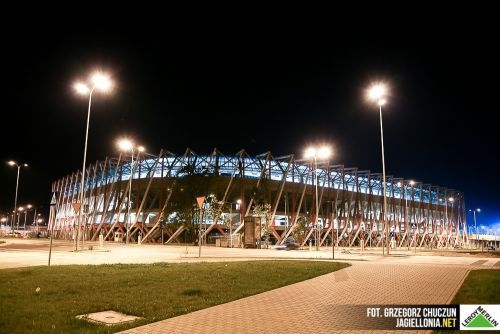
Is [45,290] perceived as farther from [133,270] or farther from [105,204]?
[105,204]

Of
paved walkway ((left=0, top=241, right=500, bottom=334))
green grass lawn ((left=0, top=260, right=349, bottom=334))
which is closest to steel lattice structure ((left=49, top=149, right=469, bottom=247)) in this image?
green grass lawn ((left=0, top=260, right=349, bottom=334))

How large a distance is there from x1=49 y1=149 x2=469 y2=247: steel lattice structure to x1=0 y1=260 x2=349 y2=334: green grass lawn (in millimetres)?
35074

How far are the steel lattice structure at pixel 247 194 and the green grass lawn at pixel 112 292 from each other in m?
35.1

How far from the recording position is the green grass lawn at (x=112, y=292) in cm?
759

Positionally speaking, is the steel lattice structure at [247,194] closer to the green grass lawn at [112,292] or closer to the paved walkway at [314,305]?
the green grass lawn at [112,292]

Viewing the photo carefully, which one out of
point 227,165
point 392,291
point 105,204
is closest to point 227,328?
point 392,291

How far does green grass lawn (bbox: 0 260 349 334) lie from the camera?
7.59 m

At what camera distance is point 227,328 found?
282 inches

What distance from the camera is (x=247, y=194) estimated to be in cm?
7100

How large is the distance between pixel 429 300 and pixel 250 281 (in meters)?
5.80

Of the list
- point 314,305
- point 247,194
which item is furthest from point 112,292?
point 247,194

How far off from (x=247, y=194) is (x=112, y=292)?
6044 centimetres

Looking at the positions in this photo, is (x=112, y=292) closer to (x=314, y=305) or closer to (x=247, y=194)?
(x=314, y=305)

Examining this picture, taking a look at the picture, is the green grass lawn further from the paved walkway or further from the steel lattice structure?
the steel lattice structure
